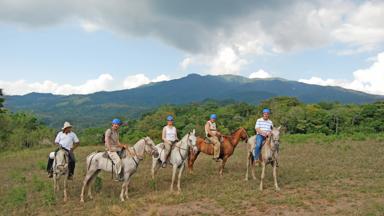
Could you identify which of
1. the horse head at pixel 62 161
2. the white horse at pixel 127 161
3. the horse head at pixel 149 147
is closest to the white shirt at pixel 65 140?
the horse head at pixel 62 161

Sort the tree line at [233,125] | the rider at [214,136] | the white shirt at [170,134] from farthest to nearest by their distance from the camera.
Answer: the tree line at [233,125]
the rider at [214,136]
the white shirt at [170,134]

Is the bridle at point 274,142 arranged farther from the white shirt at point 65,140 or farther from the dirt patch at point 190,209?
the white shirt at point 65,140

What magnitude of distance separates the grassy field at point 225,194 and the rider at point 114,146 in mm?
1121

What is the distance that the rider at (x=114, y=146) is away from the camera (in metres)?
10.6

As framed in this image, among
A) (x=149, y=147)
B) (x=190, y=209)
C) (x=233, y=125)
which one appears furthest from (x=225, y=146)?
(x=233, y=125)

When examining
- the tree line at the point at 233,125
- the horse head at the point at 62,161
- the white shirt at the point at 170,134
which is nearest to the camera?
the horse head at the point at 62,161

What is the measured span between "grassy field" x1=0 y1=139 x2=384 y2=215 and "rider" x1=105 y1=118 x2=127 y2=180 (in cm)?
112

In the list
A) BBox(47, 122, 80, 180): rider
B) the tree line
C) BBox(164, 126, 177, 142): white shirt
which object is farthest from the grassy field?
the tree line

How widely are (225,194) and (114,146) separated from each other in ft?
13.2

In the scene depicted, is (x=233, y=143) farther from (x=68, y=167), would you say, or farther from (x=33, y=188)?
(x=33, y=188)

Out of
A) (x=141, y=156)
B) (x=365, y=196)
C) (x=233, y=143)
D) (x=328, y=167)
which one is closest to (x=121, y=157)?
(x=141, y=156)

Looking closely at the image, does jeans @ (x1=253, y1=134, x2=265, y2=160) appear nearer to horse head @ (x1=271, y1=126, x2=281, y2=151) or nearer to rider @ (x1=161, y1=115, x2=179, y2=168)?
horse head @ (x1=271, y1=126, x2=281, y2=151)

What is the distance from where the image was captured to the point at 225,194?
1095 centimetres

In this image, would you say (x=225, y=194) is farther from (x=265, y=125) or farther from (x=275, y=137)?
(x=265, y=125)
